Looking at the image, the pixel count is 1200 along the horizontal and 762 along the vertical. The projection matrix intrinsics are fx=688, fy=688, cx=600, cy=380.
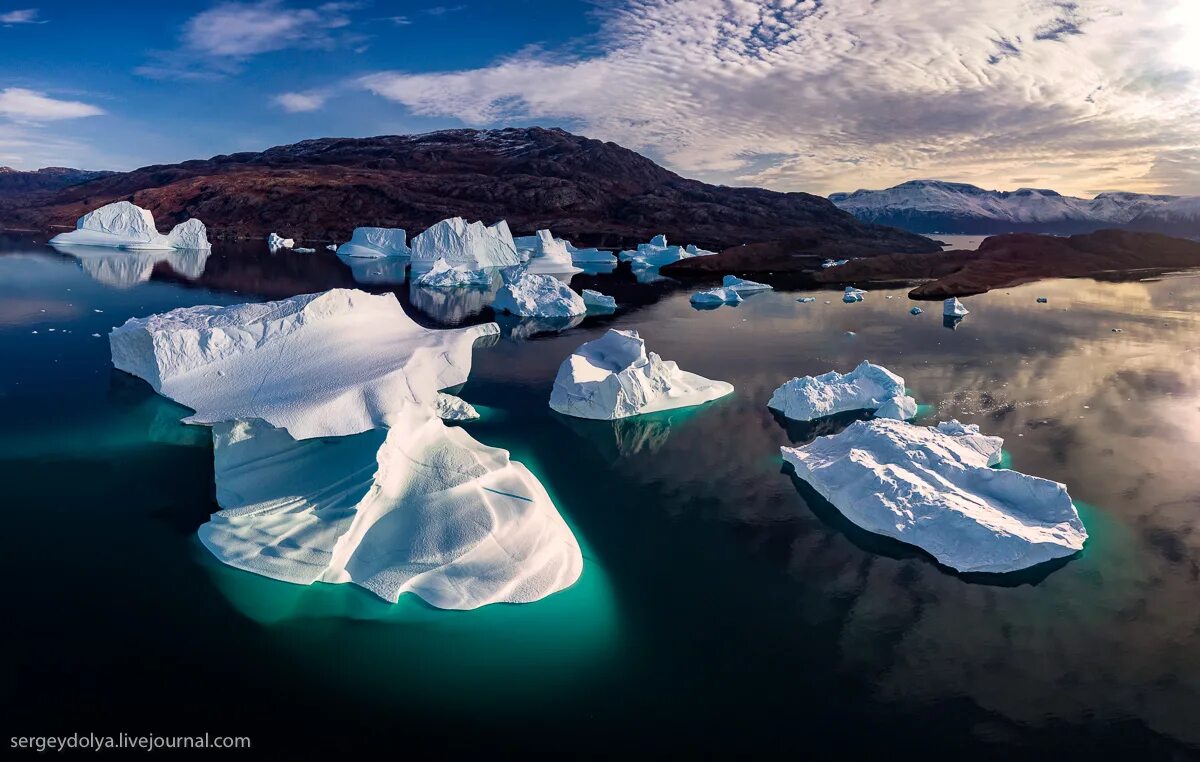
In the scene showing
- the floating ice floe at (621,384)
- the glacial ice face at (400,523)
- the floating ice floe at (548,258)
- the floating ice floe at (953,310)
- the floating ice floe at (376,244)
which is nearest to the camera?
the glacial ice face at (400,523)

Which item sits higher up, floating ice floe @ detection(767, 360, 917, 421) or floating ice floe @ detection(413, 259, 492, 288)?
floating ice floe @ detection(413, 259, 492, 288)

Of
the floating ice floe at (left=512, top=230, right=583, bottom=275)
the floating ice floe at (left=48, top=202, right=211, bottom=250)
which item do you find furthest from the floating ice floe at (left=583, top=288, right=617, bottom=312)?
the floating ice floe at (left=48, top=202, right=211, bottom=250)

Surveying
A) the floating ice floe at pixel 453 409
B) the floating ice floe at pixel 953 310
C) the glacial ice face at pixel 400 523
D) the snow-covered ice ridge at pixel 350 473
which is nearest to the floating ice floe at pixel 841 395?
the floating ice floe at pixel 453 409

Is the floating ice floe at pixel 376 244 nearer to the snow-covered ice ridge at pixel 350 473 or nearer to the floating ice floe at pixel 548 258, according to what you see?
the floating ice floe at pixel 548 258

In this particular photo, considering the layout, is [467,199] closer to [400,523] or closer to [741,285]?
[741,285]

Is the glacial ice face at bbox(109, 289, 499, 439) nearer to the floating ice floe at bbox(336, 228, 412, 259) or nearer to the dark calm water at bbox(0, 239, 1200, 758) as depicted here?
the dark calm water at bbox(0, 239, 1200, 758)

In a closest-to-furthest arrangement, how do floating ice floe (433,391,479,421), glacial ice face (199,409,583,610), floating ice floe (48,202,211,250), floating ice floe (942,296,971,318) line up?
1. glacial ice face (199,409,583,610)
2. floating ice floe (433,391,479,421)
3. floating ice floe (942,296,971,318)
4. floating ice floe (48,202,211,250)

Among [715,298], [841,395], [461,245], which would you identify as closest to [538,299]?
[715,298]

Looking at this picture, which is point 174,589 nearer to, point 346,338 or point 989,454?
point 346,338
